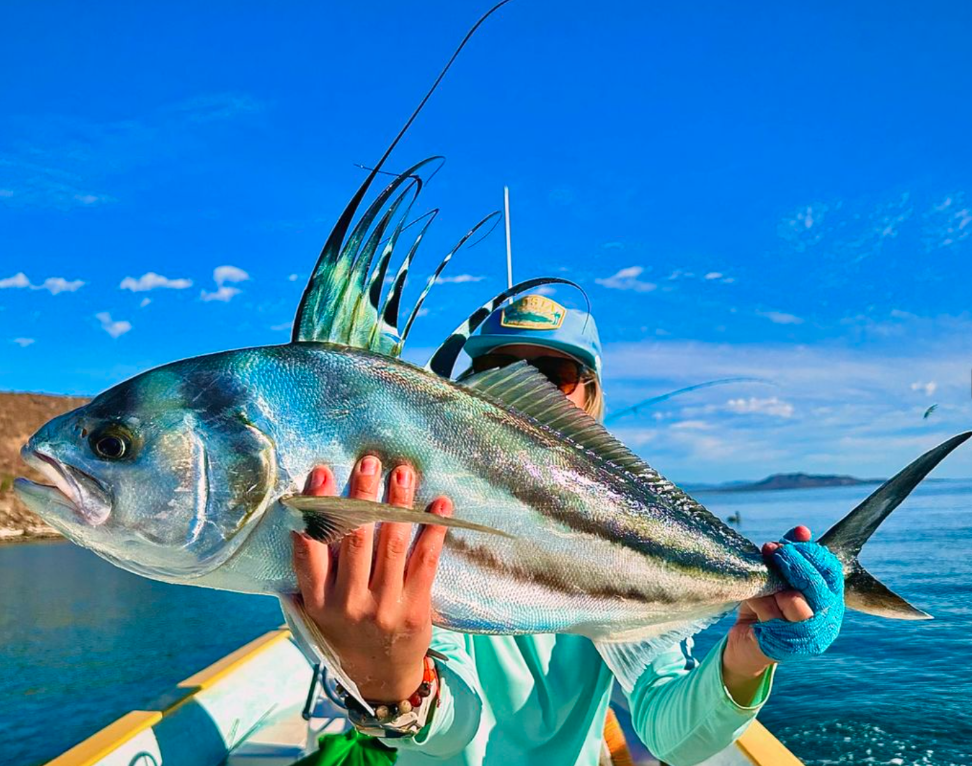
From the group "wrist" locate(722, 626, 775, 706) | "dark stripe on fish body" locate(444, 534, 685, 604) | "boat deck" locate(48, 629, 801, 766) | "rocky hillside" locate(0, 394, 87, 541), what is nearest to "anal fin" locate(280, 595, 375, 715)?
"dark stripe on fish body" locate(444, 534, 685, 604)

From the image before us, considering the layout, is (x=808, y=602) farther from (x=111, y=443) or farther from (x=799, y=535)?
(x=111, y=443)

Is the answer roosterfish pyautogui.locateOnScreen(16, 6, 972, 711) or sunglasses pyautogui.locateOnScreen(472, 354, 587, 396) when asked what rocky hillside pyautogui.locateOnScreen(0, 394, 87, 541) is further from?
roosterfish pyautogui.locateOnScreen(16, 6, 972, 711)

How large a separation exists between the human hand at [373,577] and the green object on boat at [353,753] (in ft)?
7.88

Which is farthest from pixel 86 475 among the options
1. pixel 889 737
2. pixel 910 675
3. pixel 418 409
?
pixel 910 675

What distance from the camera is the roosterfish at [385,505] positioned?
1.62 m

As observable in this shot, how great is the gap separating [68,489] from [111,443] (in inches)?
5.4

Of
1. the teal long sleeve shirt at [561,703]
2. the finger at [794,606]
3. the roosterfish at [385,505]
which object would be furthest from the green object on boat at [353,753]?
the finger at [794,606]

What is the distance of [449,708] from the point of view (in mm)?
2207

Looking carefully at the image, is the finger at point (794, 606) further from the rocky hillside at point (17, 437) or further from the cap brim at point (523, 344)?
the rocky hillside at point (17, 437)

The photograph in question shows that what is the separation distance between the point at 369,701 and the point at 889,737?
1062 centimetres

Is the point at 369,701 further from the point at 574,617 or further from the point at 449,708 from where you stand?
the point at 574,617

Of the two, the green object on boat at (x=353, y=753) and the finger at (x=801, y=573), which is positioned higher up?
the finger at (x=801, y=573)

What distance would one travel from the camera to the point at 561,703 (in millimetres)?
2852

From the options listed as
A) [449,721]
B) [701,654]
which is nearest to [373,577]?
[449,721]
